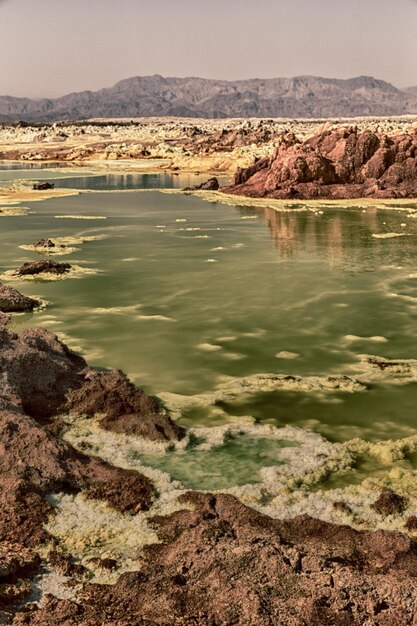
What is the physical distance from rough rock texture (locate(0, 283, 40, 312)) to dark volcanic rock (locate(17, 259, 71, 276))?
449 centimetres

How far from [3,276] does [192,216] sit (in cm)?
1828

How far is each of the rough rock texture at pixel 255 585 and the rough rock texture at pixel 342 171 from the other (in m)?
43.1

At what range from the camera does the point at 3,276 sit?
909 inches

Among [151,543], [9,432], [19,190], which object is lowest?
[151,543]

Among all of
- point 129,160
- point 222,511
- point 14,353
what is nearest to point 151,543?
point 222,511

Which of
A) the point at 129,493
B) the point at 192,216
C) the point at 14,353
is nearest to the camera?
the point at 129,493

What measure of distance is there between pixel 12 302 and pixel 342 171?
38.0 meters

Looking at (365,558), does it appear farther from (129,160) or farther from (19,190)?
(129,160)

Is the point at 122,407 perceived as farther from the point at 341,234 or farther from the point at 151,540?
the point at 341,234

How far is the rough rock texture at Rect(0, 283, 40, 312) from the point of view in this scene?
59.2 feet

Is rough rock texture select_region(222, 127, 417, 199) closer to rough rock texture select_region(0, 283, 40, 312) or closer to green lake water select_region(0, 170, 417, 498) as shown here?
green lake water select_region(0, 170, 417, 498)

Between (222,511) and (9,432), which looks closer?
(222,511)

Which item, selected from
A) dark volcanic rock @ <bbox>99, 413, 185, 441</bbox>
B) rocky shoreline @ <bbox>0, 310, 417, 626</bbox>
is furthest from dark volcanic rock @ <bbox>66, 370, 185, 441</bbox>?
rocky shoreline @ <bbox>0, 310, 417, 626</bbox>

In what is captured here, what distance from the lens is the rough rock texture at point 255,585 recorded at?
5.84 m
